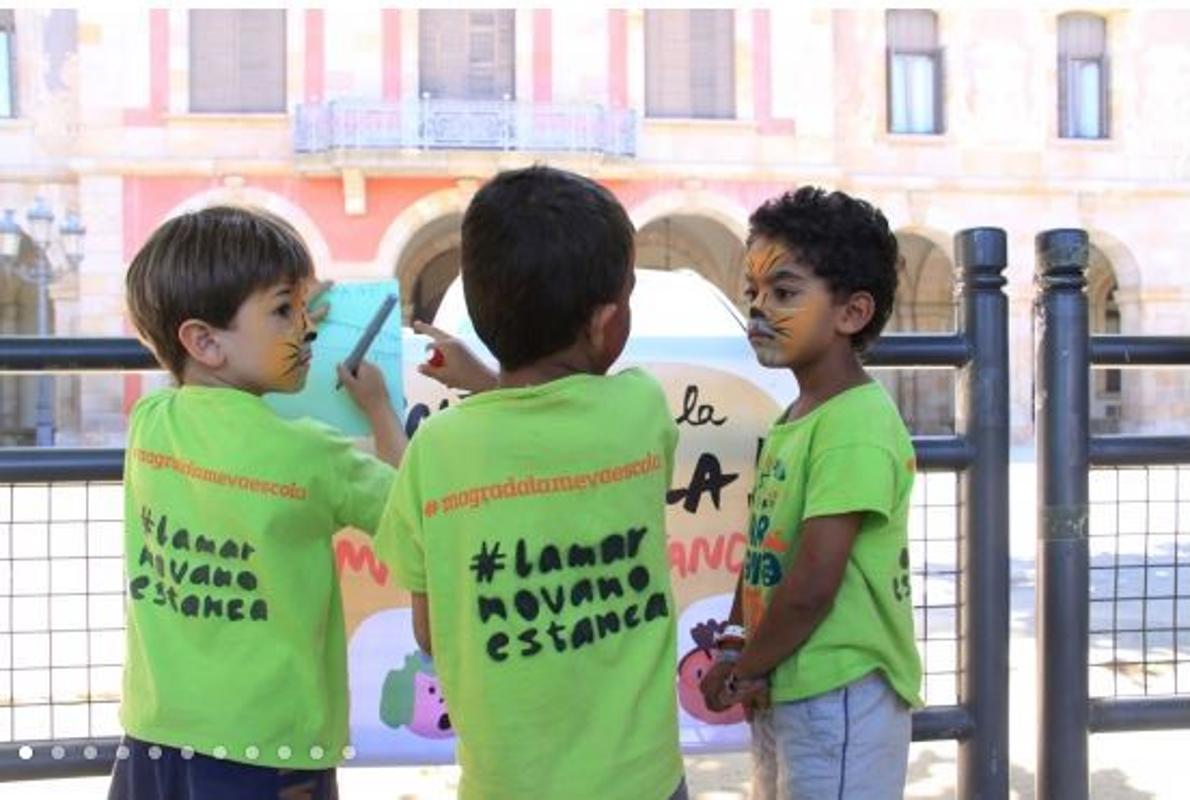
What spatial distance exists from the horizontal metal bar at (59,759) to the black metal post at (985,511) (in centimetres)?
144

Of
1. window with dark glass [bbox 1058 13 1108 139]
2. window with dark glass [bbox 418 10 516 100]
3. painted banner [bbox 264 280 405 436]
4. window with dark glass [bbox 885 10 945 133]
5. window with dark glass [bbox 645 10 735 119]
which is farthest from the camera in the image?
window with dark glass [bbox 1058 13 1108 139]

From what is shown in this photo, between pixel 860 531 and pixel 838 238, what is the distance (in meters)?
0.40

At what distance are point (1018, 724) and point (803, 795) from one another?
110 inches

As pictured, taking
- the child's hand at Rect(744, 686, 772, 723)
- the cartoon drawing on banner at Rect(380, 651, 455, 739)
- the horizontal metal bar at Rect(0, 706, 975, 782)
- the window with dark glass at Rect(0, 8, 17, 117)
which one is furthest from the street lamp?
the child's hand at Rect(744, 686, 772, 723)

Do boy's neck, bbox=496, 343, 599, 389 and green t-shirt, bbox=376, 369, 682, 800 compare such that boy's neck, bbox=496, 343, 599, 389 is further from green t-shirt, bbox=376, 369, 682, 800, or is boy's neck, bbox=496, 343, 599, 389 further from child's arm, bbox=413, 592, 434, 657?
child's arm, bbox=413, 592, 434, 657

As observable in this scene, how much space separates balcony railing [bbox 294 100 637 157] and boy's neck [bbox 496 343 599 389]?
17587 millimetres

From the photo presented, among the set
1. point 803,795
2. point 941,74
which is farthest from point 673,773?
point 941,74

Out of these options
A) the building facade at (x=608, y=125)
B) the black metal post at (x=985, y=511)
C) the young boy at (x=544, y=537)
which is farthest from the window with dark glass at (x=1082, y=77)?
the young boy at (x=544, y=537)

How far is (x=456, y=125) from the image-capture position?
62.2 ft

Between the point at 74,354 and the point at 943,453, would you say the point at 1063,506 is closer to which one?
the point at 943,453

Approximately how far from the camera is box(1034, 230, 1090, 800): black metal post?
2.34m

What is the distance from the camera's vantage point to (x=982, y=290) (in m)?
2.29

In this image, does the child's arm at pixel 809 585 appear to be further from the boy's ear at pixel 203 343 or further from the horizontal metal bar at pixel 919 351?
the boy's ear at pixel 203 343

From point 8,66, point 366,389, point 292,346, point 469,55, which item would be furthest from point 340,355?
point 8,66
